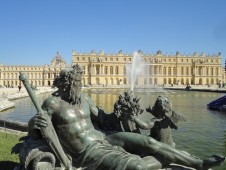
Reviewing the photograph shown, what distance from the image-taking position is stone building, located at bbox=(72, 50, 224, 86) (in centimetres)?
9642

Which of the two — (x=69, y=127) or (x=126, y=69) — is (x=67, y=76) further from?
(x=126, y=69)

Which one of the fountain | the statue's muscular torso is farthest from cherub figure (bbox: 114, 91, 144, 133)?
the fountain

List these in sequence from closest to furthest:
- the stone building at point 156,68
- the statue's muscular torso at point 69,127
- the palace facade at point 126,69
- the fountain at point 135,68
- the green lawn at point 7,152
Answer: the statue's muscular torso at point 69,127, the green lawn at point 7,152, the fountain at point 135,68, the palace facade at point 126,69, the stone building at point 156,68

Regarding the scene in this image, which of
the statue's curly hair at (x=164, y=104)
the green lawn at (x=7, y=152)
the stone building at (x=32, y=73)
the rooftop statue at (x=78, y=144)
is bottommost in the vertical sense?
the green lawn at (x=7, y=152)

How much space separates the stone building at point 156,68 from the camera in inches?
3796

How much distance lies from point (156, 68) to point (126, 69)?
33.9ft

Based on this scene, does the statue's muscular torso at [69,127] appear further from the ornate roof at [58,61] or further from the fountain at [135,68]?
the ornate roof at [58,61]

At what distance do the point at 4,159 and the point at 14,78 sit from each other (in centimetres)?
9280

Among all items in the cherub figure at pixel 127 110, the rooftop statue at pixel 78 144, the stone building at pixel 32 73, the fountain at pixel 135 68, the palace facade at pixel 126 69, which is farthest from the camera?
the palace facade at pixel 126 69

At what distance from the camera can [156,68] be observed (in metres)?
98.3

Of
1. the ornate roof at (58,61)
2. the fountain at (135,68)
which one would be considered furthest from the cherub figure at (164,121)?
the ornate roof at (58,61)

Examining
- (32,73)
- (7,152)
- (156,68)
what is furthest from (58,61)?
(7,152)

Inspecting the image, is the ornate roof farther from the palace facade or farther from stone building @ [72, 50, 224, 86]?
stone building @ [72, 50, 224, 86]

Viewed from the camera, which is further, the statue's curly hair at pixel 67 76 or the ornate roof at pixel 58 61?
the ornate roof at pixel 58 61
